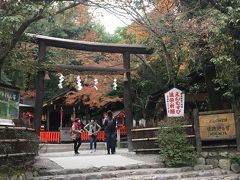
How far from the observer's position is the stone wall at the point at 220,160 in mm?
11414

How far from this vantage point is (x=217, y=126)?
40.6 ft

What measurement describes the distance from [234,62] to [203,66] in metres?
3.34

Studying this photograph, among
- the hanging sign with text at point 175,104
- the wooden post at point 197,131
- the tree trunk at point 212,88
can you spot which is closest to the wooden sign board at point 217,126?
the wooden post at point 197,131

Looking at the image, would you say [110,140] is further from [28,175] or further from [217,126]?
[28,175]

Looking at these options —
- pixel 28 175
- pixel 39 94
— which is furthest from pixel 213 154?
pixel 39 94

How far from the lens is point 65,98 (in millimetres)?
28188

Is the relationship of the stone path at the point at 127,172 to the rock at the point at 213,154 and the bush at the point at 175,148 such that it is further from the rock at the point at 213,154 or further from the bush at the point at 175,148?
the rock at the point at 213,154

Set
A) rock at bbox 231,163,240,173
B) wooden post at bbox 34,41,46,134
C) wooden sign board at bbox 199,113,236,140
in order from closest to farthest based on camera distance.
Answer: rock at bbox 231,163,240,173, wooden sign board at bbox 199,113,236,140, wooden post at bbox 34,41,46,134

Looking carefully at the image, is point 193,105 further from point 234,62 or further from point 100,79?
point 234,62

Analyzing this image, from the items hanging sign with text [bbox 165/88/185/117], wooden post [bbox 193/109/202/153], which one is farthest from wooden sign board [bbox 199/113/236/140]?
hanging sign with text [bbox 165/88/185/117]

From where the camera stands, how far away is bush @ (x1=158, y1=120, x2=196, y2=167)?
11.4 m

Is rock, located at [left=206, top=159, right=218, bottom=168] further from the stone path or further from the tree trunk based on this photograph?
the tree trunk

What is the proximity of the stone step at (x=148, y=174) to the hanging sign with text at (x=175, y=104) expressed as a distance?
3.23m

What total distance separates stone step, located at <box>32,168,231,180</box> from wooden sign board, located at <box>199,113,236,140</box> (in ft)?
4.89
